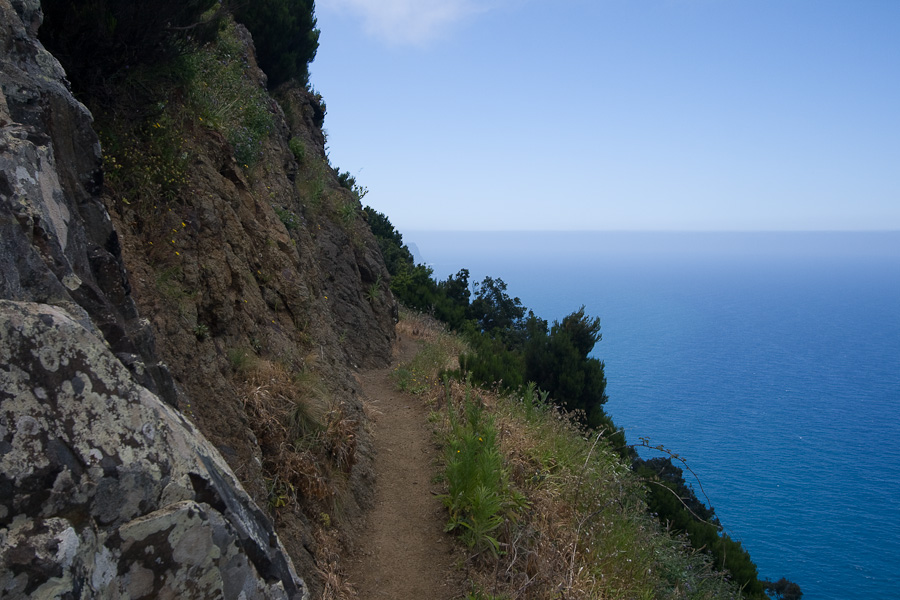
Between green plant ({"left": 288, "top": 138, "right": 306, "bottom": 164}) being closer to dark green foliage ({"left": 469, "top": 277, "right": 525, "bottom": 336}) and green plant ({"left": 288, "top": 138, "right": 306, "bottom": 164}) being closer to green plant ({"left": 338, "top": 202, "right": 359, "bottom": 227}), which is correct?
green plant ({"left": 338, "top": 202, "right": 359, "bottom": 227})

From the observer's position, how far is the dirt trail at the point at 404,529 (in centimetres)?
515

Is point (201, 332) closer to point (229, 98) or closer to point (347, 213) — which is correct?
point (229, 98)

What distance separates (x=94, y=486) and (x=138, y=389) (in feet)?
1.26

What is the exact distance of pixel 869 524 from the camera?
23547mm

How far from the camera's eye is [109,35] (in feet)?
17.4

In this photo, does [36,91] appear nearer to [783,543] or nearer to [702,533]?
[702,533]

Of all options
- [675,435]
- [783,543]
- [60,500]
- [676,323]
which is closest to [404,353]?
[60,500]

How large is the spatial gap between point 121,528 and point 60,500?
23cm

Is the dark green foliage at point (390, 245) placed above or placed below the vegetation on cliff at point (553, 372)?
above

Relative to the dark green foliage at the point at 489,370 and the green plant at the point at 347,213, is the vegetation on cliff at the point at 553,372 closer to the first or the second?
the dark green foliage at the point at 489,370

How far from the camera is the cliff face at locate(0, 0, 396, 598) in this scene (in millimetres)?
1827

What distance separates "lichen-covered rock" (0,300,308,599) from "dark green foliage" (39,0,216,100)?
4.16 m

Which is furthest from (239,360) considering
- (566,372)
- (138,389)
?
(566,372)

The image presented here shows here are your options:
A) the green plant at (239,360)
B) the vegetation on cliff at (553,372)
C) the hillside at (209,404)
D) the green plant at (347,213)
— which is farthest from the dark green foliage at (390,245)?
the green plant at (239,360)
